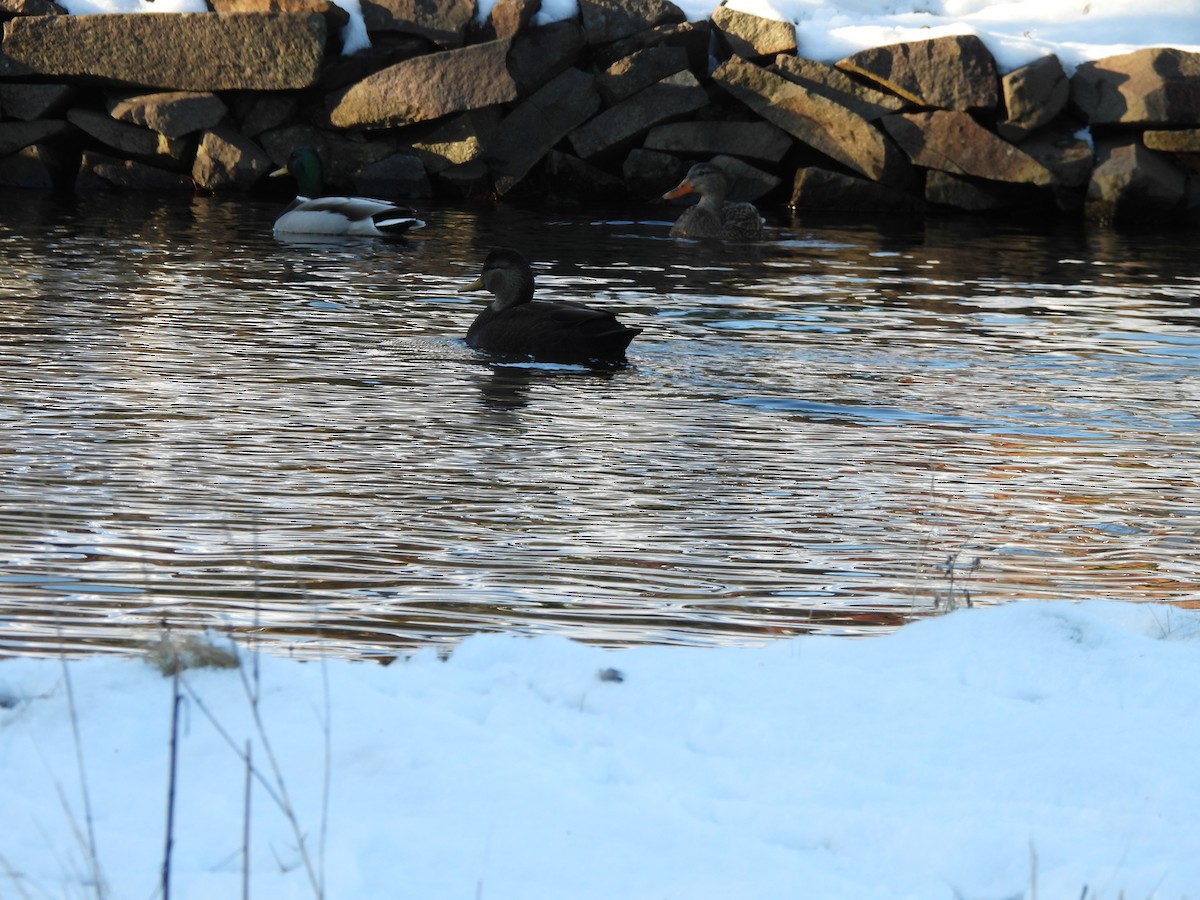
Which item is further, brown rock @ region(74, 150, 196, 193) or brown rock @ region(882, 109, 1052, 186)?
brown rock @ region(74, 150, 196, 193)

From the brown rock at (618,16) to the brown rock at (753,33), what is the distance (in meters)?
0.66

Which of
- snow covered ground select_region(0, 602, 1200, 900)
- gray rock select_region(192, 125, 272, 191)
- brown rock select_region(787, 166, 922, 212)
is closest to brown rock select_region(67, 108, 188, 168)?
gray rock select_region(192, 125, 272, 191)

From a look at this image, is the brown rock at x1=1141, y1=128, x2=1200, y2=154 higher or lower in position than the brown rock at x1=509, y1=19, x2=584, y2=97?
lower

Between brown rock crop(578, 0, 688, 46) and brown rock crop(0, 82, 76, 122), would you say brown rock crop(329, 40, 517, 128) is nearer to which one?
brown rock crop(578, 0, 688, 46)

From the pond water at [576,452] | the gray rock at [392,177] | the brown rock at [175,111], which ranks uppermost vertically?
the brown rock at [175,111]

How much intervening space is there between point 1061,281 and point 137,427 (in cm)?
911

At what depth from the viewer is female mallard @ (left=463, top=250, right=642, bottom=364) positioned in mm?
9805

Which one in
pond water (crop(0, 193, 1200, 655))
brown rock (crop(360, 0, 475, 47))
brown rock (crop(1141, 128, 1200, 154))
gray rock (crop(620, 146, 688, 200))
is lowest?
pond water (crop(0, 193, 1200, 655))

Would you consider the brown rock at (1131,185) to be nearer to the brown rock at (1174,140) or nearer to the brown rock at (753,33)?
the brown rock at (1174,140)

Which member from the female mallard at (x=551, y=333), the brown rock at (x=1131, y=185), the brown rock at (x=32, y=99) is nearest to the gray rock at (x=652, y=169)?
the brown rock at (x=1131, y=185)

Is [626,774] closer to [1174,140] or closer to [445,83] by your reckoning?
[445,83]

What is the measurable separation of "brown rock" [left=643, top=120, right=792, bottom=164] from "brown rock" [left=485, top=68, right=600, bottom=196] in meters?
0.93

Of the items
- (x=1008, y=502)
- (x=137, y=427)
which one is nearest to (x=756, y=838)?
(x=1008, y=502)

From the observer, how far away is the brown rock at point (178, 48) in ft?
63.2
